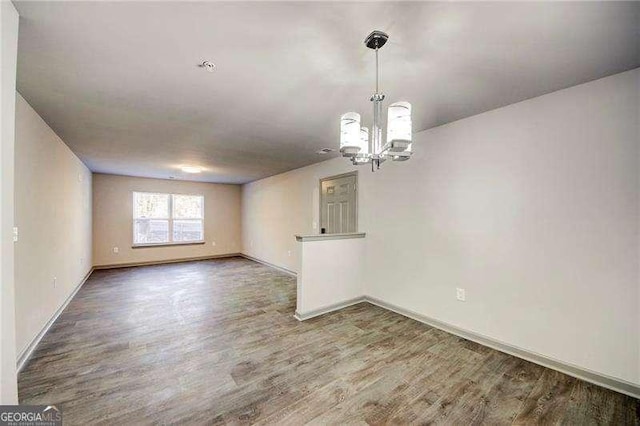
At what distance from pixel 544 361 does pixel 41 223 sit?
16.9 feet

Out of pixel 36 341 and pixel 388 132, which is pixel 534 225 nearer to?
pixel 388 132

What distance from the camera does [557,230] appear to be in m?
2.16

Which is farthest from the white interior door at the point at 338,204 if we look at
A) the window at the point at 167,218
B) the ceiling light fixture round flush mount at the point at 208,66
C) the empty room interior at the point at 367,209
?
the window at the point at 167,218

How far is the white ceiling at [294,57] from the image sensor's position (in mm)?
1328

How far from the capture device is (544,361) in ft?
7.26

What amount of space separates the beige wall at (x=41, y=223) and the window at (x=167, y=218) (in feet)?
8.66

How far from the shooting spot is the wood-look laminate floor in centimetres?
168

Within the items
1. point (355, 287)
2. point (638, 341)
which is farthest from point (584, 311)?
point (355, 287)

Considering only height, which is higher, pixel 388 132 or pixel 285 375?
pixel 388 132

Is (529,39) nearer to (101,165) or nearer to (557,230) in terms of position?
(557,230)

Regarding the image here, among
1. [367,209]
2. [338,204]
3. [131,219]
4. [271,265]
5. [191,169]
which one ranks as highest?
[191,169]

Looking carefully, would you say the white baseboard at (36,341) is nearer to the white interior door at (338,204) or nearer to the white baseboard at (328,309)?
the white baseboard at (328,309)

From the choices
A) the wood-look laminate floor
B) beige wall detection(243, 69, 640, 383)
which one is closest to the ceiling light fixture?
the wood-look laminate floor

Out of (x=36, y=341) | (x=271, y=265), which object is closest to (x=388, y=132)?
(x=36, y=341)
